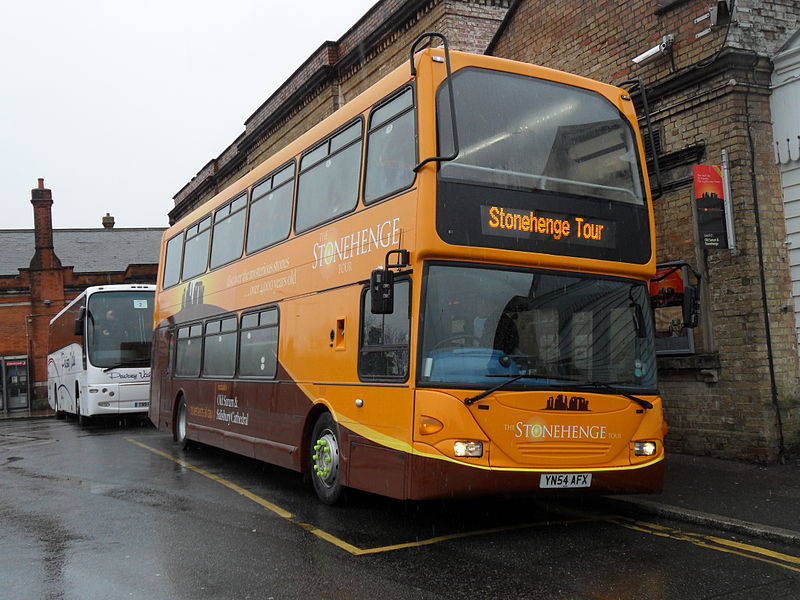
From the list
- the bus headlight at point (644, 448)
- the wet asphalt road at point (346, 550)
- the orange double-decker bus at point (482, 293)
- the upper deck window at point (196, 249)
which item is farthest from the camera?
the upper deck window at point (196, 249)

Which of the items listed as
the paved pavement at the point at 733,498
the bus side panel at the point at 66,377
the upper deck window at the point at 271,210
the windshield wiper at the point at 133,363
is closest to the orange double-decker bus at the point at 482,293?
the paved pavement at the point at 733,498

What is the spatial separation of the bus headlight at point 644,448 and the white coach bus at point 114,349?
15.1 meters

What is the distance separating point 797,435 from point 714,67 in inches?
190

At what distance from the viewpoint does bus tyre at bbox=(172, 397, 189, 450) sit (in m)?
13.9

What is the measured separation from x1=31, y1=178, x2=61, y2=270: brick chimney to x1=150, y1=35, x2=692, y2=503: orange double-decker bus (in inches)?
1466

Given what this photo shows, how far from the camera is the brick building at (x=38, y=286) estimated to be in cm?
3906

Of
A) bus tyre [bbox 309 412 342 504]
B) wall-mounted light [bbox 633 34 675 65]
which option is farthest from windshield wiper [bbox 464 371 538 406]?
wall-mounted light [bbox 633 34 675 65]

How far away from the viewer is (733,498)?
7.82 meters

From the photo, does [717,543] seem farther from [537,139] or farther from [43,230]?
[43,230]

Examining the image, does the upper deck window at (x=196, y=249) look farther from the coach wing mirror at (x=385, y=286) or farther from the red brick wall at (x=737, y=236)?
the red brick wall at (x=737, y=236)

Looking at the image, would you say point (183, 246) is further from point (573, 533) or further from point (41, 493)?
point (573, 533)

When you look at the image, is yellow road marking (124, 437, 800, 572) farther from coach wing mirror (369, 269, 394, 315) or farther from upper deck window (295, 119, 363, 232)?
upper deck window (295, 119, 363, 232)

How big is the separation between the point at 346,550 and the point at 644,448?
9.12ft

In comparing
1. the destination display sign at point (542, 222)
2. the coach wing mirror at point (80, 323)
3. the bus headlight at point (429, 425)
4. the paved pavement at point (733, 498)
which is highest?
the coach wing mirror at point (80, 323)
